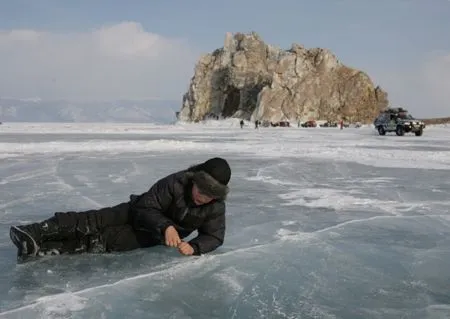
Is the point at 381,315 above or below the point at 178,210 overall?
below

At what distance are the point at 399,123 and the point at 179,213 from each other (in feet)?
105

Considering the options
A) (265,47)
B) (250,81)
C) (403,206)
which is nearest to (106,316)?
(403,206)

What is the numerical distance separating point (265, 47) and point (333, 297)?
114737 millimetres

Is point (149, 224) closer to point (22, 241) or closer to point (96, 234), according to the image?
point (96, 234)

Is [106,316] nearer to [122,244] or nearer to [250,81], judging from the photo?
[122,244]

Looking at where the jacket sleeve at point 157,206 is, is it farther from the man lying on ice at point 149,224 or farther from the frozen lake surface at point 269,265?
the frozen lake surface at point 269,265

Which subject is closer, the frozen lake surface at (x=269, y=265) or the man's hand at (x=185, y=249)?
the frozen lake surface at (x=269, y=265)

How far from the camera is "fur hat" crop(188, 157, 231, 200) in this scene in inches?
143

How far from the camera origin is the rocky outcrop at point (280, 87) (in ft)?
315

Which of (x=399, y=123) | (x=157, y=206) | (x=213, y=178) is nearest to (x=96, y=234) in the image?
(x=157, y=206)

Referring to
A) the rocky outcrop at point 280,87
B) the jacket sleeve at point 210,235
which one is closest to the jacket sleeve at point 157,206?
the jacket sleeve at point 210,235

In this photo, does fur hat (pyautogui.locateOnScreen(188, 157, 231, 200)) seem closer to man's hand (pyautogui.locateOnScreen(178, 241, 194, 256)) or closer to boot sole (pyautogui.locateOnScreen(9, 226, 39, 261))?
man's hand (pyautogui.locateOnScreen(178, 241, 194, 256))

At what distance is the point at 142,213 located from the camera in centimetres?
406

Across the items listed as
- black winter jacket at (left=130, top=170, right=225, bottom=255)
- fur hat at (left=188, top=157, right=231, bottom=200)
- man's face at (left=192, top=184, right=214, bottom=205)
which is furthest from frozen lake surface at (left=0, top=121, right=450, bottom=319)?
fur hat at (left=188, top=157, right=231, bottom=200)
